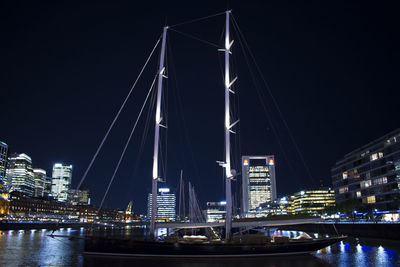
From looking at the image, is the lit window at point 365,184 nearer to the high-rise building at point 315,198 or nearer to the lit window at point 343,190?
the lit window at point 343,190

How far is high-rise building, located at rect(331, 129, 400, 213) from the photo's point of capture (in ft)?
280

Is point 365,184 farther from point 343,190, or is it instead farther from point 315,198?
point 315,198

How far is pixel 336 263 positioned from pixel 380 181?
74528mm

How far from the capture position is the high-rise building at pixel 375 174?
85231 millimetres

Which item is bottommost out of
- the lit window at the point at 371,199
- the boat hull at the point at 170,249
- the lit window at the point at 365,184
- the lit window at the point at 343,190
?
the boat hull at the point at 170,249

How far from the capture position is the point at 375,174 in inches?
3735

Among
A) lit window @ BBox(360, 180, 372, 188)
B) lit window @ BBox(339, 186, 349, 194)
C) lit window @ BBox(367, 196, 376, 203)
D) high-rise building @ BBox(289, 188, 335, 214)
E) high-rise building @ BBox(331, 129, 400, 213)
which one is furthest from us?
high-rise building @ BBox(289, 188, 335, 214)

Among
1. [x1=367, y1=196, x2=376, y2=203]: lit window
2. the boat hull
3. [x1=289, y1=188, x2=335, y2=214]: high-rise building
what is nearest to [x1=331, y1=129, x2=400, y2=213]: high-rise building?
[x1=367, y1=196, x2=376, y2=203]: lit window

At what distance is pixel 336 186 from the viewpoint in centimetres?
12362

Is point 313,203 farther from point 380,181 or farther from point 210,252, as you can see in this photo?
point 210,252

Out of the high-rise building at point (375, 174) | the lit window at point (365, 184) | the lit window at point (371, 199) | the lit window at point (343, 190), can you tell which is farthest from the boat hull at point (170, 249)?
the lit window at point (343, 190)

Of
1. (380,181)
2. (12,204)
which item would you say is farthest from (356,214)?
(12,204)

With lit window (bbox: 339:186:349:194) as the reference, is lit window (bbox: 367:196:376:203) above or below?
below

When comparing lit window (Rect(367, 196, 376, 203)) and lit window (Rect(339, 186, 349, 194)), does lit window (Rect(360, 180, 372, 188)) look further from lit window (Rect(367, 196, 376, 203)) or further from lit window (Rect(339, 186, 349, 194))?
lit window (Rect(339, 186, 349, 194))
